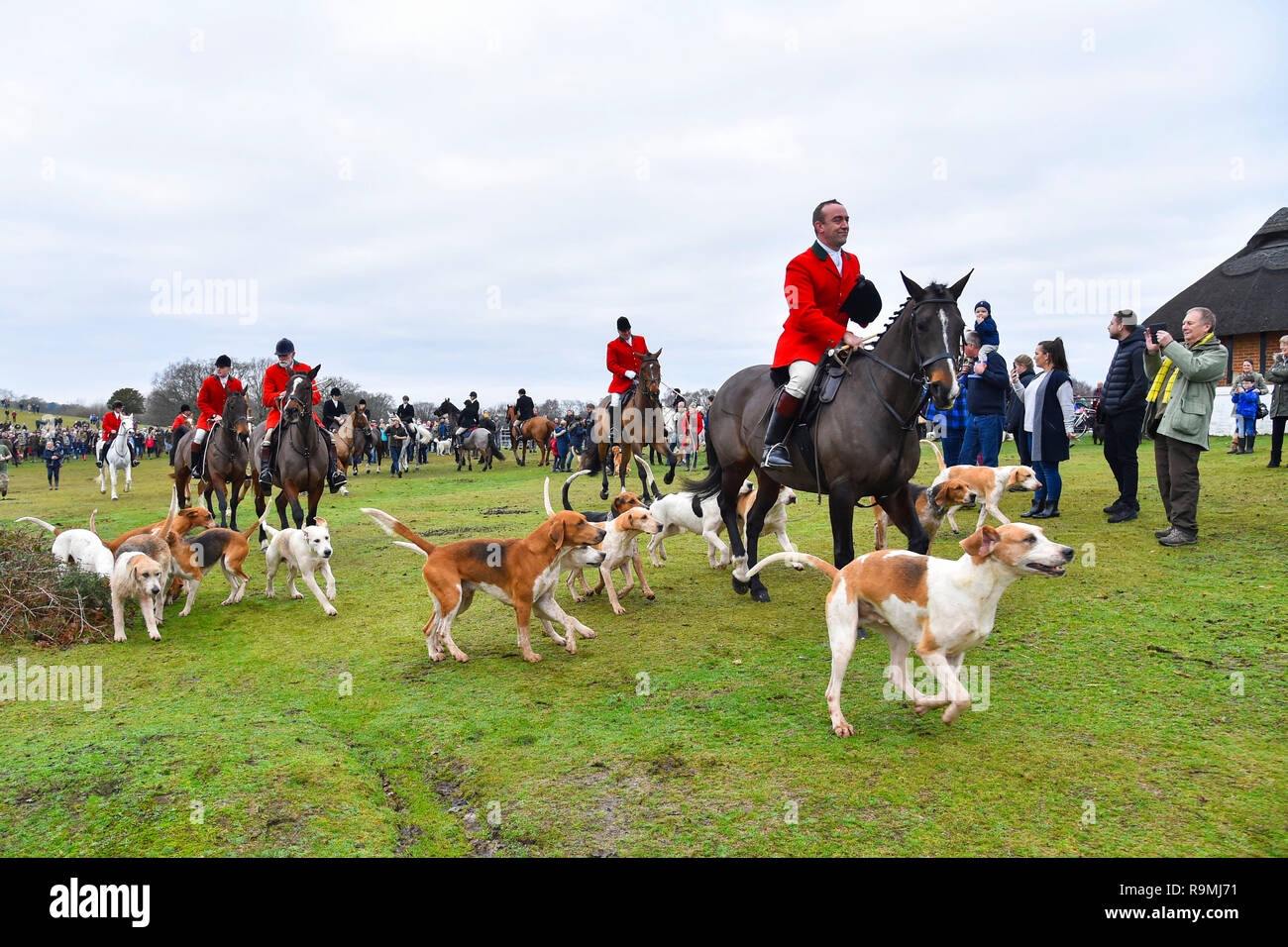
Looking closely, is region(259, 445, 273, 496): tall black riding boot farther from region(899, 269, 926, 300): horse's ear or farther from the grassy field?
region(899, 269, 926, 300): horse's ear

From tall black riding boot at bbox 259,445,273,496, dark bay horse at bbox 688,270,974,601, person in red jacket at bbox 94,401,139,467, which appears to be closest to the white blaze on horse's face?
dark bay horse at bbox 688,270,974,601

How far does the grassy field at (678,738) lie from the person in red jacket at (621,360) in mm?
10012

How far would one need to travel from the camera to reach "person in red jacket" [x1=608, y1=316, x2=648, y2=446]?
17.3 metres

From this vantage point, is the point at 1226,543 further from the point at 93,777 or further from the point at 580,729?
the point at 93,777

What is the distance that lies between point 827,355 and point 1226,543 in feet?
16.0

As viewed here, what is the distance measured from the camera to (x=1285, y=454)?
1659 centimetres

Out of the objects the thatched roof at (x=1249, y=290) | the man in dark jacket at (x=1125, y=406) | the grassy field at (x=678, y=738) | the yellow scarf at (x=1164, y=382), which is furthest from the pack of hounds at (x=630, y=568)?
the thatched roof at (x=1249, y=290)

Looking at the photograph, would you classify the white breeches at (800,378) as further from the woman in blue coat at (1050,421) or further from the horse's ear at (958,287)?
the woman in blue coat at (1050,421)

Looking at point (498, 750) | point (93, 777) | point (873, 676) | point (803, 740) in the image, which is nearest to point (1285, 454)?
point (873, 676)

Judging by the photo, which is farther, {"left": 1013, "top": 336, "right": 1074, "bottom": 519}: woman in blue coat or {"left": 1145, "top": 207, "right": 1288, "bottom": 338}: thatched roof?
{"left": 1145, "top": 207, "right": 1288, "bottom": 338}: thatched roof

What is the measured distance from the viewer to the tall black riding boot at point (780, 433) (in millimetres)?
7055

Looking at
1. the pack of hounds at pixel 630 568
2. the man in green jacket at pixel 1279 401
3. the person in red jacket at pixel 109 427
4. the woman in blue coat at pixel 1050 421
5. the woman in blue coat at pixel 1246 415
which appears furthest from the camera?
the person in red jacket at pixel 109 427

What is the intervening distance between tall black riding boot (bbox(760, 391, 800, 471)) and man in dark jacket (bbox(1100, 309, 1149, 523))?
5.43 meters

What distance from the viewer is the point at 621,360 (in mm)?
17344
